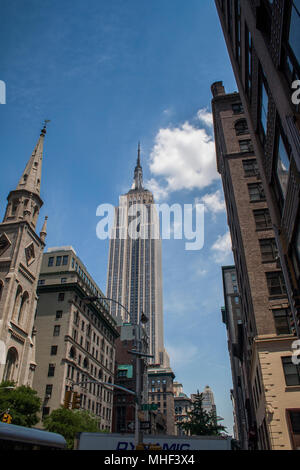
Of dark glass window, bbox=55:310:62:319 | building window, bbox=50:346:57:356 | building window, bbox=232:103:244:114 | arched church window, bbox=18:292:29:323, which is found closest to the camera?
building window, bbox=232:103:244:114

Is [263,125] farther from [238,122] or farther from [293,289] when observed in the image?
[238,122]

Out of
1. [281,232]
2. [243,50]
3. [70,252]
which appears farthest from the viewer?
[70,252]

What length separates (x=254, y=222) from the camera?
3338 cm

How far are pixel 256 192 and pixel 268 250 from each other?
283 inches

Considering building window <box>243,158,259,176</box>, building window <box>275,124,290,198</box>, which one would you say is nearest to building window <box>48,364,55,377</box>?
building window <box>243,158,259,176</box>

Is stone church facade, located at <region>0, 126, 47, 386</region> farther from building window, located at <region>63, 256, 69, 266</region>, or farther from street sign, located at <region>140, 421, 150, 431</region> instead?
street sign, located at <region>140, 421, 150, 431</region>

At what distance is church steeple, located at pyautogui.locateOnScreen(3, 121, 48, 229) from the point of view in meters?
56.8

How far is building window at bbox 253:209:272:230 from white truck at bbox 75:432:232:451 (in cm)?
1930

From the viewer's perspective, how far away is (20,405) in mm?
36750

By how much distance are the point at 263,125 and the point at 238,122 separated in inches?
1051

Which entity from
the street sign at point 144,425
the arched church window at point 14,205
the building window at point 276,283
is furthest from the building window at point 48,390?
the street sign at point 144,425

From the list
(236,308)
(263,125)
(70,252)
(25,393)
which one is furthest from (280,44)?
(236,308)

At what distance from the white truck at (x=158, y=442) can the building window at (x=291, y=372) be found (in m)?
7.62

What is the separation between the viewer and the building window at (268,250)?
30764mm
